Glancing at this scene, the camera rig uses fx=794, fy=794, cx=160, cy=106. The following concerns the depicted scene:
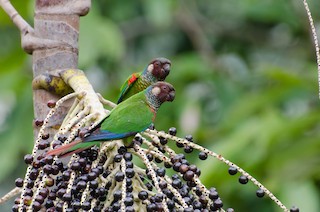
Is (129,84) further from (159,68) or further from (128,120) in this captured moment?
(128,120)

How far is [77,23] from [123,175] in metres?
0.63

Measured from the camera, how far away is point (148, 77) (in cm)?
220

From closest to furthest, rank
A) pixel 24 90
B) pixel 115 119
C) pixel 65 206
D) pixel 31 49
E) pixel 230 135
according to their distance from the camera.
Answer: pixel 65 206 → pixel 115 119 → pixel 31 49 → pixel 230 135 → pixel 24 90

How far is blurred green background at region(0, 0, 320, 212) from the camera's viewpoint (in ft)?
12.3

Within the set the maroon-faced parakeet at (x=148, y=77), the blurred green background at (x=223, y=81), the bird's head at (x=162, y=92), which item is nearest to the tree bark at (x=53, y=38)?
the maroon-faced parakeet at (x=148, y=77)

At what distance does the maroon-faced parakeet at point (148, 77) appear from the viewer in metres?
2.13

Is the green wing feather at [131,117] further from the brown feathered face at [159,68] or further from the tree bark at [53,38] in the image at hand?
the tree bark at [53,38]

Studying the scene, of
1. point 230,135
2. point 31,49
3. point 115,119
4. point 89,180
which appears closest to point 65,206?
point 89,180

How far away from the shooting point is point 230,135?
4023 mm

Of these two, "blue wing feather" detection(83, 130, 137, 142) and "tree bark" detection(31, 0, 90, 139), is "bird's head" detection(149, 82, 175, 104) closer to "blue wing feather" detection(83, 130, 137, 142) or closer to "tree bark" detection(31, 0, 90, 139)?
"blue wing feather" detection(83, 130, 137, 142)

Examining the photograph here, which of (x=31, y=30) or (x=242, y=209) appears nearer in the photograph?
(x=31, y=30)

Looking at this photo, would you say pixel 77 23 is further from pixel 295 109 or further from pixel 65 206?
pixel 295 109

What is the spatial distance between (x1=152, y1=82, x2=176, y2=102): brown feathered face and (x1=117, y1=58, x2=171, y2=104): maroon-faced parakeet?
0.17m

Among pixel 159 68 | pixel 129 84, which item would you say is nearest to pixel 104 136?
pixel 159 68
